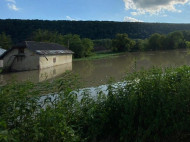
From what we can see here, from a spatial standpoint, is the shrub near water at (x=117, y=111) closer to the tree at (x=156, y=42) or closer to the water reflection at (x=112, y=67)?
the water reflection at (x=112, y=67)

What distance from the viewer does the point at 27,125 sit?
260 cm

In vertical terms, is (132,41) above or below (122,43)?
above

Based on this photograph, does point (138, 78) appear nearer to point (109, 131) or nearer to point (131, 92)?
point (131, 92)

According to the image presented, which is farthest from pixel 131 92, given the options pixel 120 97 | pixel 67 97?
pixel 67 97

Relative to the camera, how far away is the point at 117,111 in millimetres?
3371

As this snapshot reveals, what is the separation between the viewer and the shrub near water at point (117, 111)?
8.56 feet

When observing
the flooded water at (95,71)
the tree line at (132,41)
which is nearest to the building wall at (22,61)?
the flooded water at (95,71)

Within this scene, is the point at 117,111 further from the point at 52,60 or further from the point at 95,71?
the point at 52,60

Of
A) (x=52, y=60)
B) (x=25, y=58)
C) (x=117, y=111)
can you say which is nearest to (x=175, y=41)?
(x=52, y=60)

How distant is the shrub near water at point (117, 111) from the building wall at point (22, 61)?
15.9 meters

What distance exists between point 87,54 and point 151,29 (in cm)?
7346

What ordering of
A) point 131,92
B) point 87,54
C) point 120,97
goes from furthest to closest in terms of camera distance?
point 87,54 < point 120,97 < point 131,92

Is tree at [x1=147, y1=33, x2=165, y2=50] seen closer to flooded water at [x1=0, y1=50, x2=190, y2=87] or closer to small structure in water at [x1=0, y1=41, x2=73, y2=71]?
flooded water at [x1=0, y1=50, x2=190, y2=87]

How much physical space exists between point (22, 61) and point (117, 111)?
698 inches
